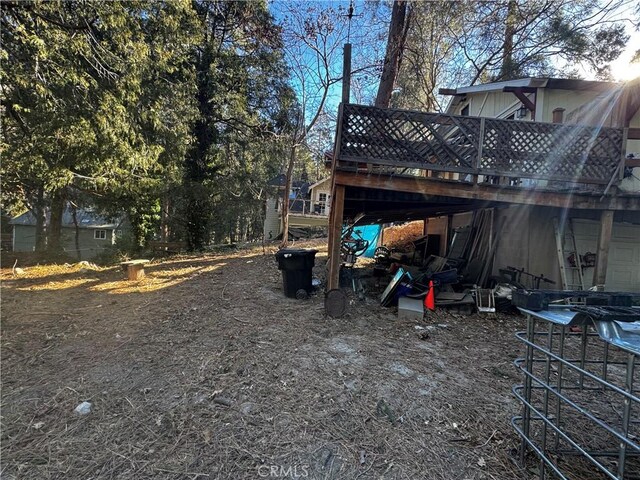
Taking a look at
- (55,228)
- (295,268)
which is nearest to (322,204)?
(55,228)

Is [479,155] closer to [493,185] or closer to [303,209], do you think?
[493,185]

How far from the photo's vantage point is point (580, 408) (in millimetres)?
1753

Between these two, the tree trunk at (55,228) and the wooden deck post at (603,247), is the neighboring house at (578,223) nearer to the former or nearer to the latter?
the wooden deck post at (603,247)

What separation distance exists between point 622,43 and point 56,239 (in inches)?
892

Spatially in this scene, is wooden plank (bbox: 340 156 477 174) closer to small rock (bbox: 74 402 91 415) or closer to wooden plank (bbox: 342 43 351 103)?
wooden plank (bbox: 342 43 351 103)

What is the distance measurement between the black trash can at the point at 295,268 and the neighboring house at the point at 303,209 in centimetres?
1737

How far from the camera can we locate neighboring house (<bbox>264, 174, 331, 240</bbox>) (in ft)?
82.0

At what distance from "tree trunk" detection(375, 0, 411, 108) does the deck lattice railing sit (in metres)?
6.06

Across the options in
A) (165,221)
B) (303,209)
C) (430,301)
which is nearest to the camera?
(430,301)

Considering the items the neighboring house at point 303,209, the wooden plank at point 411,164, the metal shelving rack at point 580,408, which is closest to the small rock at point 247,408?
the metal shelving rack at point 580,408

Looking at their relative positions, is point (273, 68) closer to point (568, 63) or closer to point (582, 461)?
point (568, 63)

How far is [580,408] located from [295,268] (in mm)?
5053

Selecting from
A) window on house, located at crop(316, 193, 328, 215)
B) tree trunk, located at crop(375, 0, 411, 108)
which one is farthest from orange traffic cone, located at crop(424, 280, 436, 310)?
window on house, located at crop(316, 193, 328, 215)

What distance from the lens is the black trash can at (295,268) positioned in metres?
6.44
